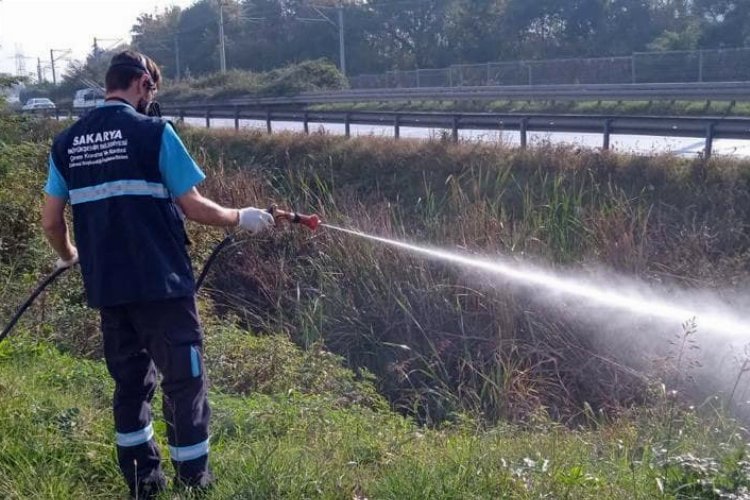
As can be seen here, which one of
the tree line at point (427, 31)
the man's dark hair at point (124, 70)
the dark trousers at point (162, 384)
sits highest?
the tree line at point (427, 31)

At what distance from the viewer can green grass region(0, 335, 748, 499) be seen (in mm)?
4066

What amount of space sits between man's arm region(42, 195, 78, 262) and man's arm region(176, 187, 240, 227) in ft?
2.26

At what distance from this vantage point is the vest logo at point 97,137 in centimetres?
417

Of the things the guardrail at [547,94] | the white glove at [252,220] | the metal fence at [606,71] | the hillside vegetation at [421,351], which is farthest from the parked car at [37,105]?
the white glove at [252,220]

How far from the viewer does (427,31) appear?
5450 cm

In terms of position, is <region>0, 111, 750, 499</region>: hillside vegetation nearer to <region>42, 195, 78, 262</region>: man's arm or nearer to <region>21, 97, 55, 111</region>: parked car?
<region>42, 195, 78, 262</region>: man's arm

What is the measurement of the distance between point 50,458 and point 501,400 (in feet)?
13.6

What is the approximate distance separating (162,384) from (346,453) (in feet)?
3.29

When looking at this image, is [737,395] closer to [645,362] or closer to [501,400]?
[645,362]

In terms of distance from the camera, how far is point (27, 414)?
5.05m

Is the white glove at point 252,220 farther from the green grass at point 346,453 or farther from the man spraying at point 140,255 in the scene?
the green grass at point 346,453

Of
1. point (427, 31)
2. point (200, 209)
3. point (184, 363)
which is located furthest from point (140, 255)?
point (427, 31)

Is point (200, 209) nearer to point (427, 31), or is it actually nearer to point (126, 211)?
point (126, 211)

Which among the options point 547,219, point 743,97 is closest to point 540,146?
point 547,219
